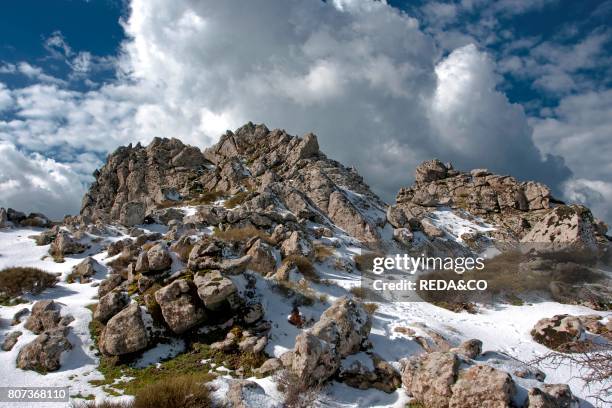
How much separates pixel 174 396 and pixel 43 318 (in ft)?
31.0

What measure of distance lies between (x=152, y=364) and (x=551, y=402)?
1261 cm

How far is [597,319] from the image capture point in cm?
1817

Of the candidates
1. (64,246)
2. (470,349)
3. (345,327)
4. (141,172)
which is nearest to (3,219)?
(64,246)

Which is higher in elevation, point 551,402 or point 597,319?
point 597,319

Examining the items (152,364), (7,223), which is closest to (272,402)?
(152,364)

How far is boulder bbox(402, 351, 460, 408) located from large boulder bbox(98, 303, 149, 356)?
31.6 ft

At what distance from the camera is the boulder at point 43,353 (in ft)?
42.2

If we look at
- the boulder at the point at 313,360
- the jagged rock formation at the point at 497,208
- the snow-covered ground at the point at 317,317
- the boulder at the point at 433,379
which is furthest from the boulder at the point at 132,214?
the boulder at the point at 433,379

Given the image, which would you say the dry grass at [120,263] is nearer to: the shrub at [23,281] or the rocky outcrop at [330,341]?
the shrub at [23,281]

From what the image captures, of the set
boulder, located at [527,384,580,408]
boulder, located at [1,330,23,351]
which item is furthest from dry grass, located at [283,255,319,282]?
boulder, located at [1,330,23,351]

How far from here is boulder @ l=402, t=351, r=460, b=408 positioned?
35.7 ft

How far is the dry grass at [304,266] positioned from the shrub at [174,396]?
11214 mm

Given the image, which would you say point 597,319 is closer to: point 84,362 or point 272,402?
point 272,402

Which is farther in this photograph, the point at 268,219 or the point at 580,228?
the point at 268,219
